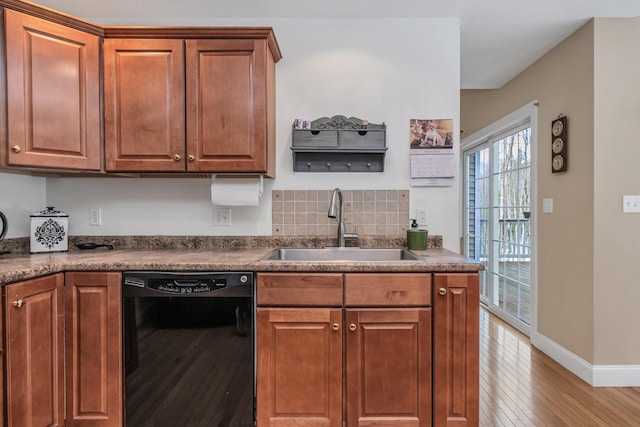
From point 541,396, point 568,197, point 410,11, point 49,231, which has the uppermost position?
point 410,11

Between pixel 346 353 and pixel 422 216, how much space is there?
1086 mm

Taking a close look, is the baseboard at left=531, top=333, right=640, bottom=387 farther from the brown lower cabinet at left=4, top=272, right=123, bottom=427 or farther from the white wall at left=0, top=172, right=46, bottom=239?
the white wall at left=0, top=172, right=46, bottom=239

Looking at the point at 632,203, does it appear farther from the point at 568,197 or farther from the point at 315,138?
the point at 315,138

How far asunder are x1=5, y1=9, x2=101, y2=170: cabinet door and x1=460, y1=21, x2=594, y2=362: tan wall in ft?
10.2

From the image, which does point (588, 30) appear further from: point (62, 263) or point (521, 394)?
point (62, 263)

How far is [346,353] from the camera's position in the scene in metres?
1.57

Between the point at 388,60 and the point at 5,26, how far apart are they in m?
2.08

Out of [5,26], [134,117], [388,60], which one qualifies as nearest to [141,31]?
[134,117]

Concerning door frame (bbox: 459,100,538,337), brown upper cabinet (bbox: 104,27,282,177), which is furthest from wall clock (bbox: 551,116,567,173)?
brown upper cabinet (bbox: 104,27,282,177)

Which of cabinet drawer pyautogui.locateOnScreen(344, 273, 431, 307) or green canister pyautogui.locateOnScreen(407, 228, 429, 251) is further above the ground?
green canister pyautogui.locateOnScreen(407, 228, 429, 251)

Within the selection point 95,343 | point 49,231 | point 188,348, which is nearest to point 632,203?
point 188,348

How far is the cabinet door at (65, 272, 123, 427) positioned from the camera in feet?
5.17

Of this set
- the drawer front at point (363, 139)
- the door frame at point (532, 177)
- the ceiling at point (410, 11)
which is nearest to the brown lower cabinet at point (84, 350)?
the drawer front at point (363, 139)

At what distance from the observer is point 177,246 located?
7.27 feet
